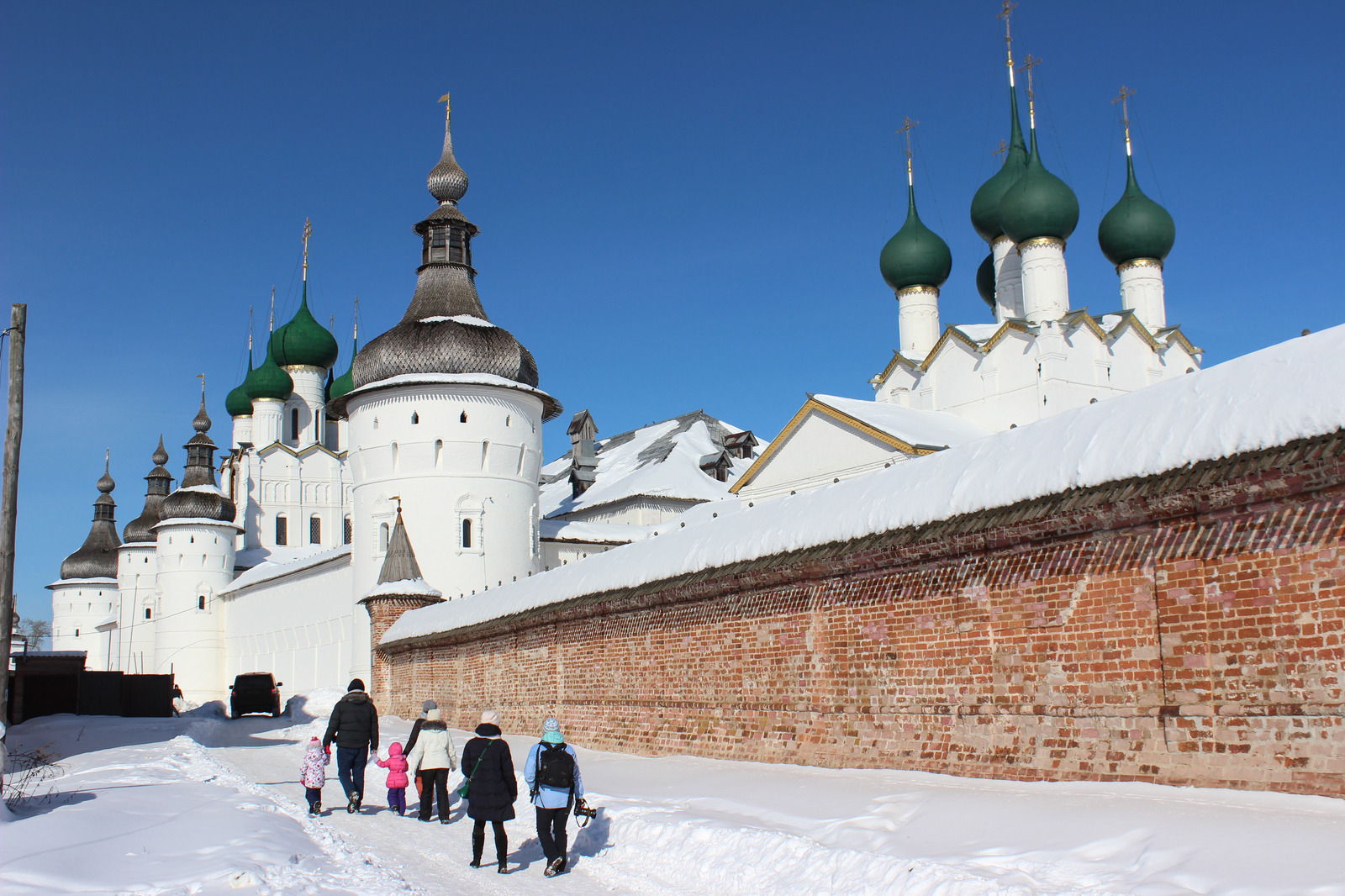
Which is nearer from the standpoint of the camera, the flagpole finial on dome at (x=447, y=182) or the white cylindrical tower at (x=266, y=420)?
the flagpole finial on dome at (x=447, y=182)

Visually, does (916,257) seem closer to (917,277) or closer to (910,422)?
(917,277)

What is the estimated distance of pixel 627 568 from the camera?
508 inches

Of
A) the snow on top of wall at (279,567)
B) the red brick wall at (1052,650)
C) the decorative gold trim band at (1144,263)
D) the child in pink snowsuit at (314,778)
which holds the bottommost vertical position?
the child in pink snowsuit at (314,778)

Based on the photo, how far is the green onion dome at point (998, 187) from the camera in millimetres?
27484

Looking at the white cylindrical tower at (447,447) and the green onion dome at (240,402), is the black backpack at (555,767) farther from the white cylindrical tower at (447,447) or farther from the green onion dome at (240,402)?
the green onion dome at (240,402)

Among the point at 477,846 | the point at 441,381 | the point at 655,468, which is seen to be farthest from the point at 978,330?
the point at 477,846

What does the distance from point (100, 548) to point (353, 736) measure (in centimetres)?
5112

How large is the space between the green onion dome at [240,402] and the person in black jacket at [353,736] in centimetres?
4050

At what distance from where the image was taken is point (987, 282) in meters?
30.3

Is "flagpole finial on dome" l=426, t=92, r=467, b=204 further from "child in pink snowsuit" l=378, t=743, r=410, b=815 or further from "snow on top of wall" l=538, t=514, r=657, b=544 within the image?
"child in pink snowsuit" l=378, t=743, r=410, b=815

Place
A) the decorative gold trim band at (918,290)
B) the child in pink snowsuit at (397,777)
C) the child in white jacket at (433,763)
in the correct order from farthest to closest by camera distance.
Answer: the decorative gold trim band at (918,290) → the child in pink snowsuit at (397,777) → the child in white jacket at (433,763)

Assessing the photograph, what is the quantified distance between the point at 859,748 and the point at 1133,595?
8.92 feet

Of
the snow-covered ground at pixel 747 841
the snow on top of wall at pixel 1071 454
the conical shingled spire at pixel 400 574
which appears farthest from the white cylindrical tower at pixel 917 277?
the snow-covered ground at pixel 747 841

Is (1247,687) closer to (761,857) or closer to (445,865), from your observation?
→ (761,857)
